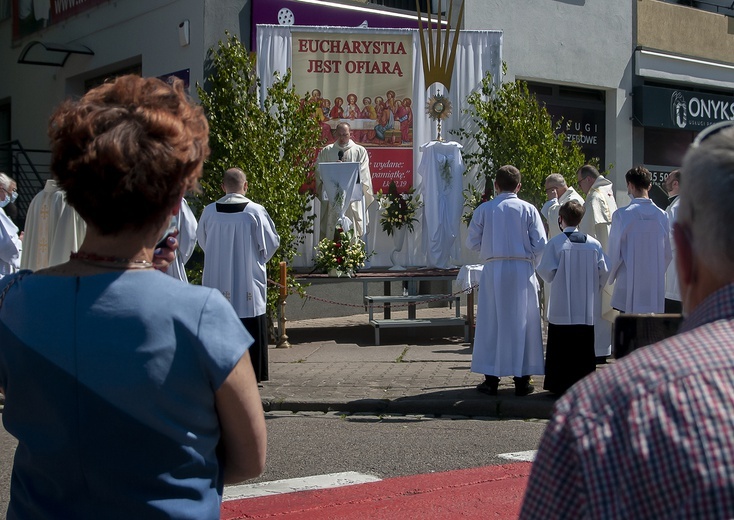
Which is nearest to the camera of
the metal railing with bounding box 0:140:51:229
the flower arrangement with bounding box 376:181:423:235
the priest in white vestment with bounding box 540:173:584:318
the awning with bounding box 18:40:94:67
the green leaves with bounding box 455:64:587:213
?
the priest in white vestment with bounding box 540:173:584:318

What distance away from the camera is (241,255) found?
10.2 meters

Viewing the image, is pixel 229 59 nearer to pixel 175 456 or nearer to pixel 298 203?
pixel 298 203

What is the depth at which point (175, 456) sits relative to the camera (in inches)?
80.7

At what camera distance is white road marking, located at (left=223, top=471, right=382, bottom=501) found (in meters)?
5.85

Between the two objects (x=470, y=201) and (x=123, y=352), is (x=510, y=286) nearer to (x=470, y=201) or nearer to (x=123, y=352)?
(x=123, y=352)

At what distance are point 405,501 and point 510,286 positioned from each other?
3965 millimetres

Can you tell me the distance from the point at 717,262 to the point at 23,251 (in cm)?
938

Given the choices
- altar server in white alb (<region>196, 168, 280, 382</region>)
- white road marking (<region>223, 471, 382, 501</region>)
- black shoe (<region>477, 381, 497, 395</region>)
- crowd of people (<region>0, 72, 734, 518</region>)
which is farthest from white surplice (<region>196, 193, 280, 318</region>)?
crowd of people (<region>0, 72, 734, 518</region>)

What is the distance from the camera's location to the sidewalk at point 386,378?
8.88m

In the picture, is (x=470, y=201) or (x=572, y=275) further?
(x=470, y=201)

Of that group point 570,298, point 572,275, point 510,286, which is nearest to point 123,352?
point 510,286

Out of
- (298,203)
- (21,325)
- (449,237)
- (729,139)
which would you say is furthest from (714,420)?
(449,237)

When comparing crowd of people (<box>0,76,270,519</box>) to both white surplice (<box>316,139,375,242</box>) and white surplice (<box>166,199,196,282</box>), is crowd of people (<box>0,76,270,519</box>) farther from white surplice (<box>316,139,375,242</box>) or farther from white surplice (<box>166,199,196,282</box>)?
A: white surplice (<box>316,139,375,242</box>)

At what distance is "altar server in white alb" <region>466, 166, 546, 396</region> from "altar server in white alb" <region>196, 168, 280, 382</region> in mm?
2131
